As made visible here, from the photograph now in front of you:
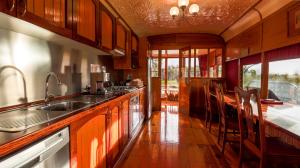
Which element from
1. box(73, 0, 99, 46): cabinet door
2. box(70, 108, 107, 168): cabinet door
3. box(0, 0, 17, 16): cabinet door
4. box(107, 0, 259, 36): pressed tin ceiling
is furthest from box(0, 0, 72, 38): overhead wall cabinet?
box(107, 0, 259, 36): pressed tin ceiling

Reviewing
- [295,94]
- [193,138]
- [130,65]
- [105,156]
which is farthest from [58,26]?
[295,94]

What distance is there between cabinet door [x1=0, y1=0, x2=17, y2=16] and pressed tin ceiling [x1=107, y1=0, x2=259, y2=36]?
199cm

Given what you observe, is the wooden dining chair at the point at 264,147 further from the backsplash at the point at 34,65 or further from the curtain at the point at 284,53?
the backsplash at the point at 34,65

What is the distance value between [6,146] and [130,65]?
3.46 m

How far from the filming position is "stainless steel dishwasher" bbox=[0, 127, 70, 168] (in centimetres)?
75

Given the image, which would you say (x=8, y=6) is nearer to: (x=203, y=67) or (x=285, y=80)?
(x=285, y=80)

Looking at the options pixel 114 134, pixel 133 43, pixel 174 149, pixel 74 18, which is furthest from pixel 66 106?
pixel 133 43

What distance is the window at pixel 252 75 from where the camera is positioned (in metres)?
3.83

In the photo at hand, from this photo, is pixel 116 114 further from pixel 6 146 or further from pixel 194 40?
pixel 194 40

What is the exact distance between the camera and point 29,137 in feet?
2.67

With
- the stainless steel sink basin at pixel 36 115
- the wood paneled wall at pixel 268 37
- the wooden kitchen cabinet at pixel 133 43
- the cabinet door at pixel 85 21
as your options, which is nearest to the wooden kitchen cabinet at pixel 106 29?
the cabinet door at pixel 85 21

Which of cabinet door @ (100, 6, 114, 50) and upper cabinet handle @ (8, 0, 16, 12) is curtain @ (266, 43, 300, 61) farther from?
upper cabinet handle @ (8, 0, 16, 12)

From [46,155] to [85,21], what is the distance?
1.55m

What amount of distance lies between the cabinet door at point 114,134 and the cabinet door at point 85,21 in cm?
83
